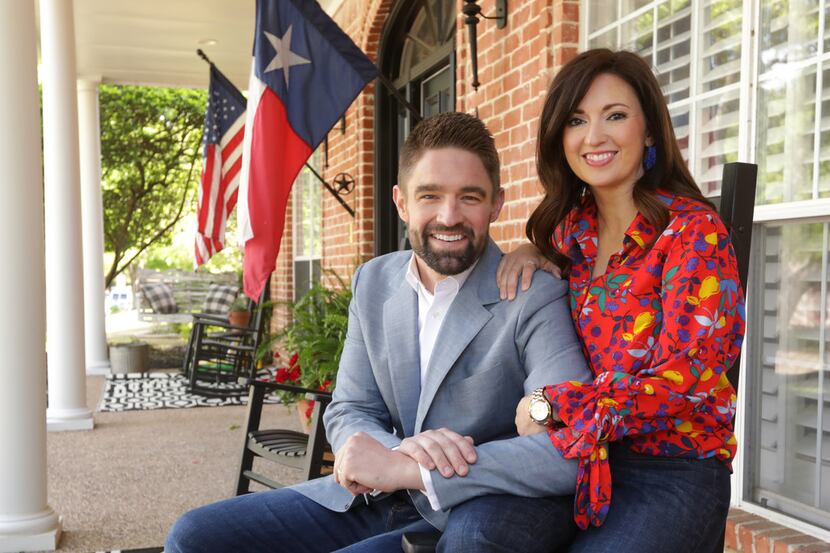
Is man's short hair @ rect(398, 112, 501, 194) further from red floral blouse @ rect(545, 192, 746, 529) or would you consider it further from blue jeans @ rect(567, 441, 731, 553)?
blue jeans @ rect(567, 441, 731, 553)

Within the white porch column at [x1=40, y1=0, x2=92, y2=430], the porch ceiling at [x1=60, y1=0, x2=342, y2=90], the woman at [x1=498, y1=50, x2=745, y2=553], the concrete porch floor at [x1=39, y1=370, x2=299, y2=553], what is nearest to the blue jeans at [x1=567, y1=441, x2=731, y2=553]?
the woman at [x1=498, y1=50, x2=745, y2=553]

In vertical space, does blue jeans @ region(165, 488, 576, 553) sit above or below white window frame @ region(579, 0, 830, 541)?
below

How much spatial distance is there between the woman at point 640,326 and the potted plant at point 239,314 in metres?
8.49

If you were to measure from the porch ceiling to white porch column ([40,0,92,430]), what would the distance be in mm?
1674

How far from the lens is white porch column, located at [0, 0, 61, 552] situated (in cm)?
334

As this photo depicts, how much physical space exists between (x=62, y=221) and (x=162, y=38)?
3.46m

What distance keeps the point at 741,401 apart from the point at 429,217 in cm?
124

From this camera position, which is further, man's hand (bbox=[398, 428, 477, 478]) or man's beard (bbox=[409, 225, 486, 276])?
man's beard (bbox=[409, 225, 486, 276])

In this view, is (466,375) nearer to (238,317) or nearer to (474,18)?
(474,18)

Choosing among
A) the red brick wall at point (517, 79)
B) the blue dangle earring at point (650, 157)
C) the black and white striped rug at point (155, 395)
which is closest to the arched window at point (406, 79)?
the red brick wall at point (517, 79)

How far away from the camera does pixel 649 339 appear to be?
1614mm

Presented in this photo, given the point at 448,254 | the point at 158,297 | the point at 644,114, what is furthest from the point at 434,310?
the point at 158,297

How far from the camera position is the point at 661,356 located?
154cm

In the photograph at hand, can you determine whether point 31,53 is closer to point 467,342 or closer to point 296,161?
point 296,161
